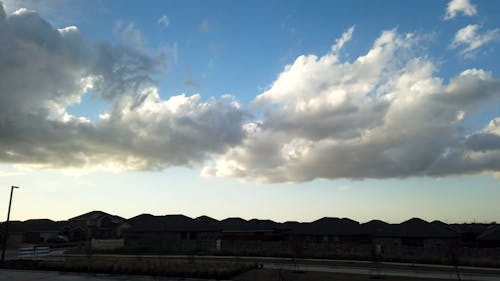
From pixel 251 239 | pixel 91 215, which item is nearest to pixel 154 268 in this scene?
pixel 251 239

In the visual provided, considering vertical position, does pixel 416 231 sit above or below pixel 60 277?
above

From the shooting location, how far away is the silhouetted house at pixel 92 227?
95.4 m

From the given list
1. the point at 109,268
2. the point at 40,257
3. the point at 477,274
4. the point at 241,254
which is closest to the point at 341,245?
the point at 241,254

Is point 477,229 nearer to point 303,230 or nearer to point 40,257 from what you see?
point 303,230

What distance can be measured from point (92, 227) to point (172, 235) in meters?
30.4

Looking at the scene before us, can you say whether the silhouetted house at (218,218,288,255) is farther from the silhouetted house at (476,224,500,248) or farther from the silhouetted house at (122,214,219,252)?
the silhouetted house at (476,224,500,248)

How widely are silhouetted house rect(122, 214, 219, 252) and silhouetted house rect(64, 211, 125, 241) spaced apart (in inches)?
720

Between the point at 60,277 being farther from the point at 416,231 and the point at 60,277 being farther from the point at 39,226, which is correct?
the point at 39,226

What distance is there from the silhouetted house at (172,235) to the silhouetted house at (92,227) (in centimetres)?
1829

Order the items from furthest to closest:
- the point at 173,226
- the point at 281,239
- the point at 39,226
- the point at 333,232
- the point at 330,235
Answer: the point at 39,226 < the point at 173,226 < the point at 281,239 < the point at 333,232 < the point at 330,235

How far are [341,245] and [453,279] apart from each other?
24617 millimetres

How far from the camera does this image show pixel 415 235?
60812 millimetres

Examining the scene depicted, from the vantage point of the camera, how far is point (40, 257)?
55.2 metres

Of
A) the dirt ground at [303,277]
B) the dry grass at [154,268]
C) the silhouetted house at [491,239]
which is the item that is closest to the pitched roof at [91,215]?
the dry grass at [154,268]
